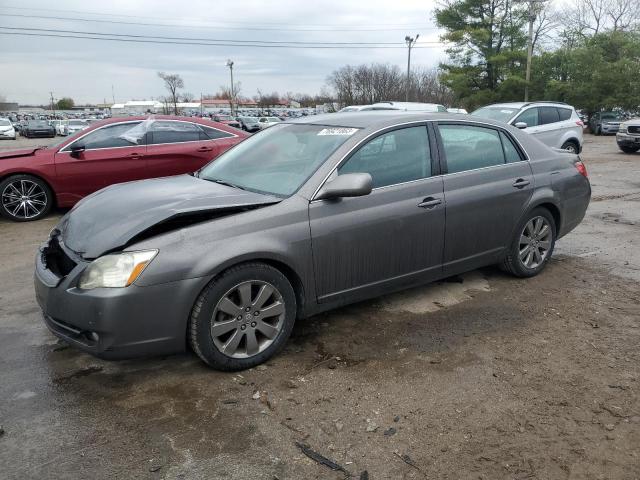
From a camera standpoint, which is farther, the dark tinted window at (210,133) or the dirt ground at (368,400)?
the dark tinted window at (210,133)

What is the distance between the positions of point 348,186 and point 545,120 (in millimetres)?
11723

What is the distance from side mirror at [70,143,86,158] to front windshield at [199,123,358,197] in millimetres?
4270

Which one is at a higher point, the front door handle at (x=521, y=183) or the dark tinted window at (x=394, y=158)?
the dark tinted window at (x=394, y=158)

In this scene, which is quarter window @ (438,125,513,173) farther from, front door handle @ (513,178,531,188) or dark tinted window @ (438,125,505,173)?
front door handle @ (513,178,531,188)

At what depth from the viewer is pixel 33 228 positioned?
300 inches

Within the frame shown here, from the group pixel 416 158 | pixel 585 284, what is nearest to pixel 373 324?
pixel 416 158

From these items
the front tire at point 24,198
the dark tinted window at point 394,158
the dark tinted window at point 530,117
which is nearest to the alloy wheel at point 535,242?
the dark tinted window at point 394,158

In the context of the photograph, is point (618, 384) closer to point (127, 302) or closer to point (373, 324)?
point (373, 324)

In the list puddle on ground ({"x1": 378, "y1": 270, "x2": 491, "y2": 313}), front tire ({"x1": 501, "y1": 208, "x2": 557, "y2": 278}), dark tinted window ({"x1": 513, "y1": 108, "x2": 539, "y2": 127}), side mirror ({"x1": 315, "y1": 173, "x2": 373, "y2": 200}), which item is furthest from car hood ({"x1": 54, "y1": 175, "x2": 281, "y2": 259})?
dark tinted window ({"x1": 513, "y1": 108, "x2": 539, "y2": 127})

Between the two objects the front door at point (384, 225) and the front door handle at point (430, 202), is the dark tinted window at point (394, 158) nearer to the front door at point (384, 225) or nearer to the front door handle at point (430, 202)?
the front door at point (384, 225)

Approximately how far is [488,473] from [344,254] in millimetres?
1707

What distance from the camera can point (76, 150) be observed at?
26.5 feet

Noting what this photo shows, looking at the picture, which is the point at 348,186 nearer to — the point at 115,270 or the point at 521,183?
the point at 115,270

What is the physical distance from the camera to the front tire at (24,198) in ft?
26.1
